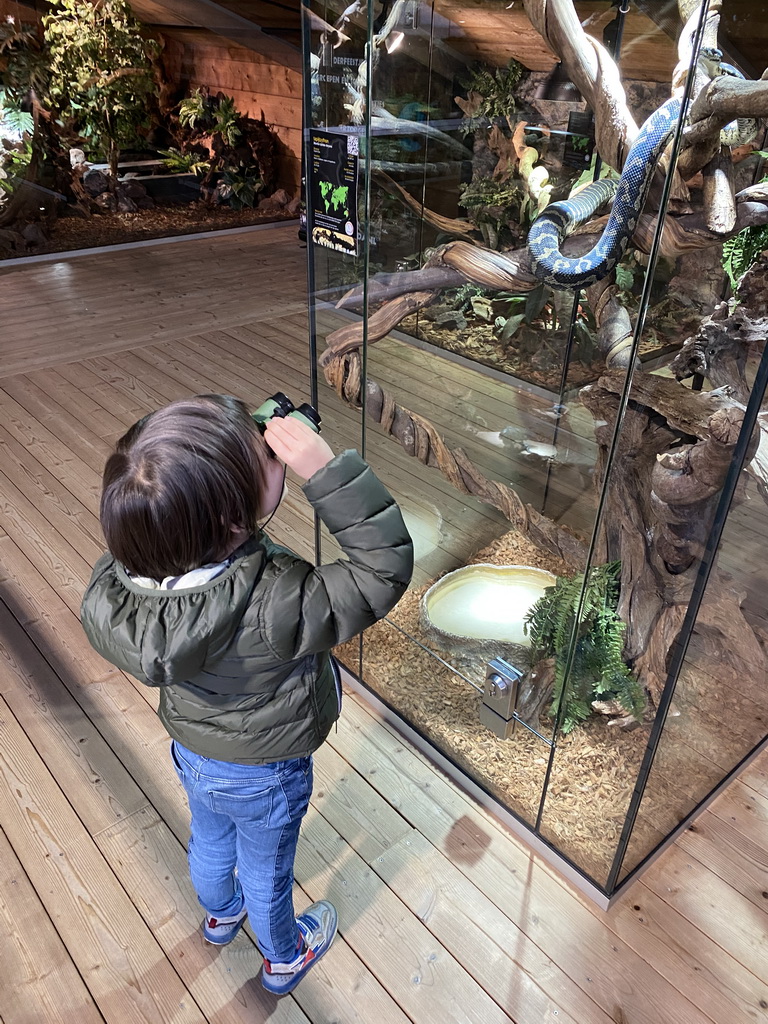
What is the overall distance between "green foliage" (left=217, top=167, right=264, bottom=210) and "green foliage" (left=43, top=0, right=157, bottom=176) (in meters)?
0.81

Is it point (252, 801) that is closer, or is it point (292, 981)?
point (252, 801)

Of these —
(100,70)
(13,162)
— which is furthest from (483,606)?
(100,70)

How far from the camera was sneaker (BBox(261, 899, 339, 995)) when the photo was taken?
118cm

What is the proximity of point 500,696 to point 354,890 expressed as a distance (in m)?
0.45

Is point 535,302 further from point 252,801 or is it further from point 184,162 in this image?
point 184,162

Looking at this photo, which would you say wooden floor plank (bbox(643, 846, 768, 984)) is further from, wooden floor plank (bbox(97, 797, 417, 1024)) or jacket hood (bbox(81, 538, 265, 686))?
jacket hood (bbox(81, 538, 265, 686))

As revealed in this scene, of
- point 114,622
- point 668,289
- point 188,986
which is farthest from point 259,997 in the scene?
point 668,289

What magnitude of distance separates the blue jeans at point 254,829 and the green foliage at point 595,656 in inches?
18.9

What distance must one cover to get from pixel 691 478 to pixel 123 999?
1241 millimetres

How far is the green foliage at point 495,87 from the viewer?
1.36 metres

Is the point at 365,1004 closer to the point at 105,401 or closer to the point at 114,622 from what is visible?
the point at 114,622

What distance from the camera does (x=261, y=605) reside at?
84 centimetres

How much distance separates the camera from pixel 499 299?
162cm

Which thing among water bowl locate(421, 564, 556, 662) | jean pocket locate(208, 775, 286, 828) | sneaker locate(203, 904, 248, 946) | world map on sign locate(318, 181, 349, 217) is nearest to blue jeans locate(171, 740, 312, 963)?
jean pocket locate(208, 775, 286, 828)
